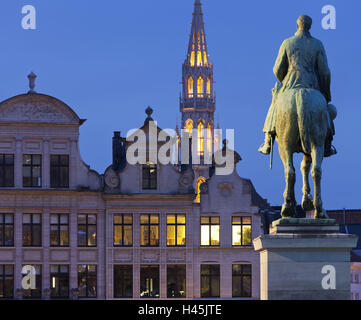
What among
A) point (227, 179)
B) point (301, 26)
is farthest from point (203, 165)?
point (301, 26)

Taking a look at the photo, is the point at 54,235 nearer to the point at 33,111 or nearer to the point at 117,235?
the point at 117,235

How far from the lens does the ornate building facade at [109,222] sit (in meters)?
52.3

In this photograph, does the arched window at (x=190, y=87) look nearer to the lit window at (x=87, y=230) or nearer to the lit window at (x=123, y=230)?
the lit window at (x=123, y=230)

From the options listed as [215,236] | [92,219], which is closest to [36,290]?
[92,219]

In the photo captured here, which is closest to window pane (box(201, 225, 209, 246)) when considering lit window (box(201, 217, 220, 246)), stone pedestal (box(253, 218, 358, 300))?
lit window (box(201, 217, 220, 246))

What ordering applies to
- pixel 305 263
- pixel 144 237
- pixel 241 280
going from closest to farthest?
pixel 305 263 < pixel 241 280 < pixel 144 237

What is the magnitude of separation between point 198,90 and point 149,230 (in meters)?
94.8

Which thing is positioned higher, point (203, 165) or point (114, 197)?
point (203, 165)

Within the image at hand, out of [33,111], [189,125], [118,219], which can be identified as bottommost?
[118,219]

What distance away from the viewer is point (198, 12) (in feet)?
485

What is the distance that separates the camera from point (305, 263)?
15766mm

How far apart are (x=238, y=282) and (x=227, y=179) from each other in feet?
17.3

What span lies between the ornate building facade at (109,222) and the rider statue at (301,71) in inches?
1395
